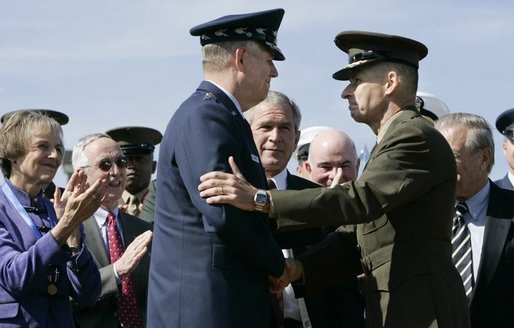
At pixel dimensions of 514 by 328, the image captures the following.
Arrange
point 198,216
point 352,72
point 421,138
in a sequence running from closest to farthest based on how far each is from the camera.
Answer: point 198,216, point 421,138, point 352,72

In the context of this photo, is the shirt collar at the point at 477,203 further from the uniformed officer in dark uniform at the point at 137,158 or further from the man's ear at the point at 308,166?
the uniformed officer in dark uniform at the point at 137,158

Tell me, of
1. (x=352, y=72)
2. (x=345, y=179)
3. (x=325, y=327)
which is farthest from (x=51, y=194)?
(x=352, y=72)

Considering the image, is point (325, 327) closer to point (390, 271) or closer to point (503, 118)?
point (390, 271)

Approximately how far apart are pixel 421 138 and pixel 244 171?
99 centimetres

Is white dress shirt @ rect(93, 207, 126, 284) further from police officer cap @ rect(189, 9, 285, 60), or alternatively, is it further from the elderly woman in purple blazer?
police officer cap @ rect(189, 9, 285, 60)

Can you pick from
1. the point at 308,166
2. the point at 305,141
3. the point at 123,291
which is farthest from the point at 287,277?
the point at 305,141

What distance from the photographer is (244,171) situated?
5.77 meters

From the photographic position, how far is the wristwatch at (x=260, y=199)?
5645 mm

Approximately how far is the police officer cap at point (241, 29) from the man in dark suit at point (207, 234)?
0.06 feet

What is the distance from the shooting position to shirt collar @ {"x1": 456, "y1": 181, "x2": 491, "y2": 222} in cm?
777

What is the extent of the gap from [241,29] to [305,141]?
4.28 metres

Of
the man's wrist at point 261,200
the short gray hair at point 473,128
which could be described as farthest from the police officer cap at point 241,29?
the short gray hair at point 473,128

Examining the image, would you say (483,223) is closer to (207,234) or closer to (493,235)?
(493,235)

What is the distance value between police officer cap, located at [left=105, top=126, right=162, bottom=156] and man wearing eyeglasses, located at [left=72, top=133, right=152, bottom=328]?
151cm
